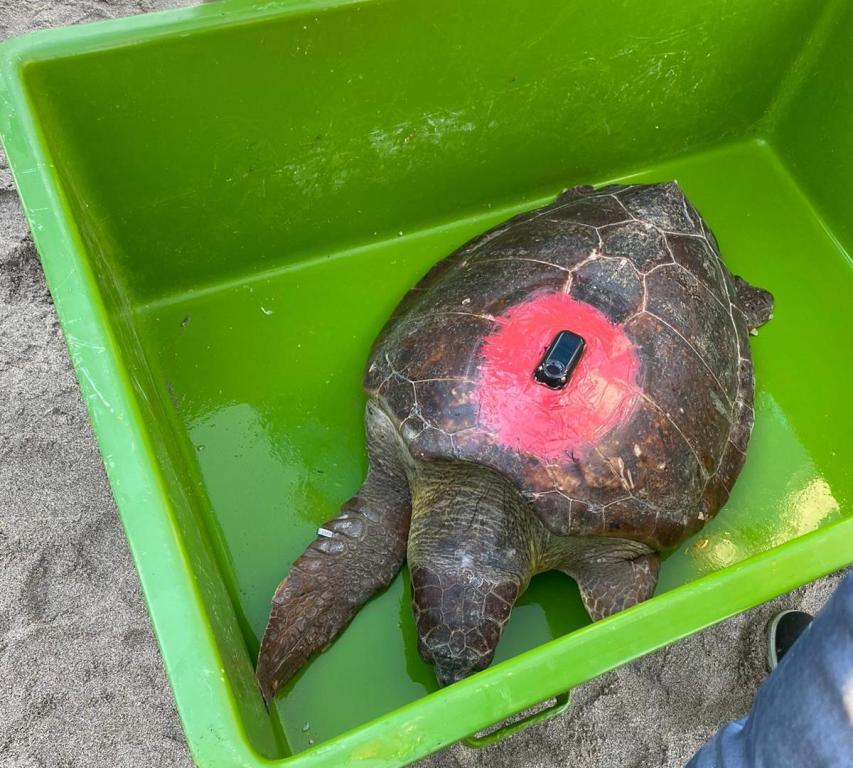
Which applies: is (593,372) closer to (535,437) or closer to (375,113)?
(535,437)

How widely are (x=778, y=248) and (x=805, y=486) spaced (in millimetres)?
627

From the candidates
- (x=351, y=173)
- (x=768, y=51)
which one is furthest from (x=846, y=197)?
(x=351, y=173)

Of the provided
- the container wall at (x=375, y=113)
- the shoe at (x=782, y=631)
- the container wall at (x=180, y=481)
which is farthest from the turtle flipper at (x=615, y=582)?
the container wall at (x=375, y=113)

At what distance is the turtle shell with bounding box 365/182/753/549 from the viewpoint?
3.58 feet

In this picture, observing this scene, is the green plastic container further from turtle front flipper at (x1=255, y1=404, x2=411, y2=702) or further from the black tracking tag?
the black tracking tag

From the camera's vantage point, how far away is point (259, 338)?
1530 millimetres

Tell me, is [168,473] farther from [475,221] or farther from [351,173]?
[475,221]

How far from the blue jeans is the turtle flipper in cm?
43

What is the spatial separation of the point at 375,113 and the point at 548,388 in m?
0.70

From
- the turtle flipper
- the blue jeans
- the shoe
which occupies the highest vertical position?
the blue jeans

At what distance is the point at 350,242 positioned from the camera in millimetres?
1626

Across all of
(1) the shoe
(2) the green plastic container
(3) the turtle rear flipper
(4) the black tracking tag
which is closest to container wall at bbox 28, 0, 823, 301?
(2) the green plastic container

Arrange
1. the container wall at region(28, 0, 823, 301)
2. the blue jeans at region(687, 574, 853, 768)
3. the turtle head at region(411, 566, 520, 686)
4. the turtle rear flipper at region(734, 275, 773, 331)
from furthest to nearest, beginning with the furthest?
1. the turtle rear flipper at region(734, 275, 773, 331)
2. the container wall at region(28, 0, 823, 301)
3. the turtle head at region(411, 566, 520, 686)
4. the blue jeans at region(687, 574, 853, 768)

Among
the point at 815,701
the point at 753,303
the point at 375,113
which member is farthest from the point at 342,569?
the point at 753,303
